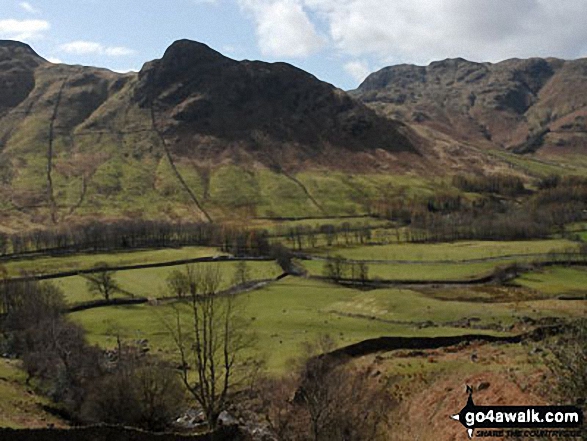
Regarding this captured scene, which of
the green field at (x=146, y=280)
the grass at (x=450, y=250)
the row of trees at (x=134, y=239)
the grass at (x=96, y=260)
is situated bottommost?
the green field at (x=146, y=280)

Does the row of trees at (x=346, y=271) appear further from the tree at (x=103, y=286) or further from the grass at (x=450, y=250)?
the tree at (x=103, y=286)

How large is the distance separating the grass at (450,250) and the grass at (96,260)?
1612 inches

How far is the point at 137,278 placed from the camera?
123000mm

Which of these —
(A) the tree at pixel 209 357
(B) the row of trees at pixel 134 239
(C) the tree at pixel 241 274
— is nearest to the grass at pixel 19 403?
(A) the tree at pixel 209 357

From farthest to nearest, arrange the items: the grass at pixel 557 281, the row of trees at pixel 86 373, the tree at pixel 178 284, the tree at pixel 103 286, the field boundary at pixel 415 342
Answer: the grass at pixel 557 281, the tree at pixel 103 286, the tree at pixel 178 284, the field boundary at pixel 415 342, the row of trees at pixel 86 373

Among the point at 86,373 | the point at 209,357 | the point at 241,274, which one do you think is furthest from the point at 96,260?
the point at 209,357

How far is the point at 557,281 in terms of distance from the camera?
11888cm

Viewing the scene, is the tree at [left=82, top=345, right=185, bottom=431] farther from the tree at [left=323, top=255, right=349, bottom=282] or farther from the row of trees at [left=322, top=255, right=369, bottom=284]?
the tree at [left=323, top=255, right=349, bottom=282]

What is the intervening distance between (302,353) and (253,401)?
1270 centimetres

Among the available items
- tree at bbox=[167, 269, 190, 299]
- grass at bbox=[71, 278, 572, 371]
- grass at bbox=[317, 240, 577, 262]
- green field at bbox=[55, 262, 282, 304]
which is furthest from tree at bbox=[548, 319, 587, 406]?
grass at bbox=[317, 240, 577, 262]

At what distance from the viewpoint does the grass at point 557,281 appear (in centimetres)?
10844

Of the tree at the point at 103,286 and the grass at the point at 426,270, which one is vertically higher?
the tree at the point at 103,286

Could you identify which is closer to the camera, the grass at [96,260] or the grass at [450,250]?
the grass at [96,260]

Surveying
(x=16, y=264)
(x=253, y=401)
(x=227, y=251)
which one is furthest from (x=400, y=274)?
(x=16, y=264)
